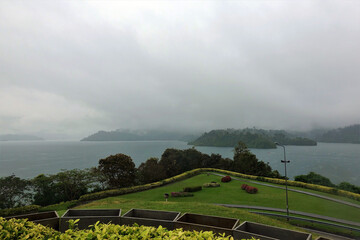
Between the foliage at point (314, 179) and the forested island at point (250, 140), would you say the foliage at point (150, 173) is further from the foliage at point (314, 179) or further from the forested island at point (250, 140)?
the forested island at point (250, 140)

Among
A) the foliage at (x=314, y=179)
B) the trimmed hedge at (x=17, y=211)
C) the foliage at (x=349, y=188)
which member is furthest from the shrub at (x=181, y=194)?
the foliage at (x=349, y=188)

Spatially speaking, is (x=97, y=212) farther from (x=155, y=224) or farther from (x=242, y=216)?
(x=242, y=216)

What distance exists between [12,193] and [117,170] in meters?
13.3

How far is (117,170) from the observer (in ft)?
109

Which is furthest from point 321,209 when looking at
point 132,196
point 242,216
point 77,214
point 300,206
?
point 77,214

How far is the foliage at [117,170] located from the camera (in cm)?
3244

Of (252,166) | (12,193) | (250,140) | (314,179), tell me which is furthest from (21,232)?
(250,140)

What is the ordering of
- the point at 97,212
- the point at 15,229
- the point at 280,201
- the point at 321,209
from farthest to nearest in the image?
1. the point at 280,201
2. the point at 321,209
3. the point at 97,212
4. the point at 15,229

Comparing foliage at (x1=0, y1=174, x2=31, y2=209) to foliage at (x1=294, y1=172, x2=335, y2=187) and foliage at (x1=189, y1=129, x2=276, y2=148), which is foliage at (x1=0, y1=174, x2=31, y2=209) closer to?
foliage at (x1=294, y1=172, x2=335, y2=187)

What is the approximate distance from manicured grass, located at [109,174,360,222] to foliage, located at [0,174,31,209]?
1216cm

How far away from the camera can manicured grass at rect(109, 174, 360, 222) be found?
21875 mm

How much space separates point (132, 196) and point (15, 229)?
2495cm

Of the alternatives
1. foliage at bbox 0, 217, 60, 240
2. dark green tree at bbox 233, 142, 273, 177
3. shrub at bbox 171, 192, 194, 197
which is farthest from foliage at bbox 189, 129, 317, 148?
foliage at bbox 0, 217, 60, 240

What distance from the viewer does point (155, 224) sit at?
7.48m
